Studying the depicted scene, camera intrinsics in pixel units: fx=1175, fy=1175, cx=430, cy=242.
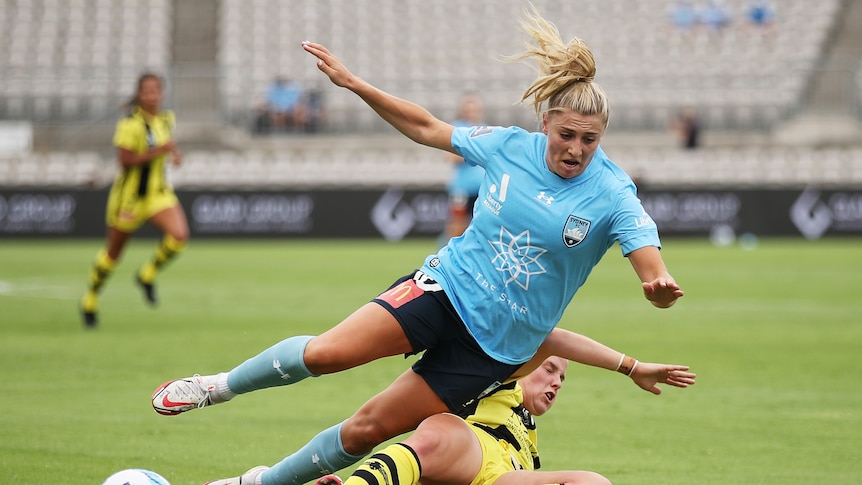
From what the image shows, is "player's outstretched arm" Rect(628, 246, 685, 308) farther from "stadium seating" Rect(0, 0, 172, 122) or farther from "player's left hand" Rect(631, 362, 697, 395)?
"stadium seating" Rect(0, 0, 172, 122)

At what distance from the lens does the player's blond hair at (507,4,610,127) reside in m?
5.19

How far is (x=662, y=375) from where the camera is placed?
216 inches

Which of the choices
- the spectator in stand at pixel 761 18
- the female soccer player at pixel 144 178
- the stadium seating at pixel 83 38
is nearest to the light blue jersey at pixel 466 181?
the female soccer player at pixel 144 178

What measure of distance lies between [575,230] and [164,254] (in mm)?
9729

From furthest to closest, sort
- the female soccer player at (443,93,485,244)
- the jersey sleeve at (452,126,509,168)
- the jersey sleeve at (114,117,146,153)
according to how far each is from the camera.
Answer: the female soccer player at (443,93,485,244) → the jersey sleeve at (114,117,146,153) → the jersey sleeve at (452,126,509,168)

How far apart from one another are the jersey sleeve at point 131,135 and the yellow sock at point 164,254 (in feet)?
3.65

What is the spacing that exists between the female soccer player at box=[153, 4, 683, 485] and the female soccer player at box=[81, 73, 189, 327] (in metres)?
8.49

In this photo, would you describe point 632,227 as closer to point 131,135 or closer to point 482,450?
point 482,450

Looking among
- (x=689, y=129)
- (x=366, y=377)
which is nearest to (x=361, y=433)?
(x=366, y=377)

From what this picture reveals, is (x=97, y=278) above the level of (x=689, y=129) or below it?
below

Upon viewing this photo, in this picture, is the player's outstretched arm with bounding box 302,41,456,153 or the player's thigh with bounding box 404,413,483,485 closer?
the player's thigh with bounding box 404,413,483,485

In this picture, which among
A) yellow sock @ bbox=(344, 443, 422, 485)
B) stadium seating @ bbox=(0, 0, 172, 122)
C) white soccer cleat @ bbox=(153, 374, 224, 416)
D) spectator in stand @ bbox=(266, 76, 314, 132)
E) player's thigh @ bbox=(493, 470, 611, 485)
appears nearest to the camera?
yellow sock @ bbox=(344, 443, 422, 485)

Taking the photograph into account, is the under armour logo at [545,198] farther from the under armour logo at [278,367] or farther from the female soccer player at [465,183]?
the female soccer player at [465,183]

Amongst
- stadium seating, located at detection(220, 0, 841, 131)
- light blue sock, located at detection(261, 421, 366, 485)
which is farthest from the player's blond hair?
stadium seating, located at detection(220, 0, 841, 131)
